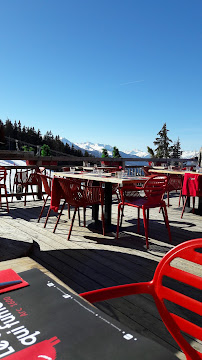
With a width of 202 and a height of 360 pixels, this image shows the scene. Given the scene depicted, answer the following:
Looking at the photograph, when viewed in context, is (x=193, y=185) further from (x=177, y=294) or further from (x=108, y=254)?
(x=177, y=294)

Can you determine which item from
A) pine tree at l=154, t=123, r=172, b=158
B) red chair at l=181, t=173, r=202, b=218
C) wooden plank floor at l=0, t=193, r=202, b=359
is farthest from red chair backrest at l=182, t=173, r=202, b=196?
pine tree at l=154, t=123, r=172, b=158

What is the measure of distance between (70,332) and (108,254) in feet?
9.22

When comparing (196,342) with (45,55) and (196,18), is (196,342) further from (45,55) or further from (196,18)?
(45,55)

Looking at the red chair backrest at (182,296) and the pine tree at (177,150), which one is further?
the pine tree at (177,150)

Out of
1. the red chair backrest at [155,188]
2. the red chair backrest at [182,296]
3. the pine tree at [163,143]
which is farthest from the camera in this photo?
the pine tree at [163,143]

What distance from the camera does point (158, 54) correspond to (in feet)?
80.5

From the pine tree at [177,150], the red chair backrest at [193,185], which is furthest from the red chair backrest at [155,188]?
the pine tree at [177,150]

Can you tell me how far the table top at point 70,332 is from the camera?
56 cm

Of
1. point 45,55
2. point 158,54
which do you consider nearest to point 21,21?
point 45,55

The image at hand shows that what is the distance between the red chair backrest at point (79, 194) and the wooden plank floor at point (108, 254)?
491 mm

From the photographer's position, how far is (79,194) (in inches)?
163

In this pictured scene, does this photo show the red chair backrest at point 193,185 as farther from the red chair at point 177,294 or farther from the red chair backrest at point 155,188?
the red chair at point 177,294

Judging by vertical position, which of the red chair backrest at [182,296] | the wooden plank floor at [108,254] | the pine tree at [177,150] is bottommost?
the wooden plank floor at [108,254]

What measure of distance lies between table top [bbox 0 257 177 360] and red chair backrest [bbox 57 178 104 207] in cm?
310
